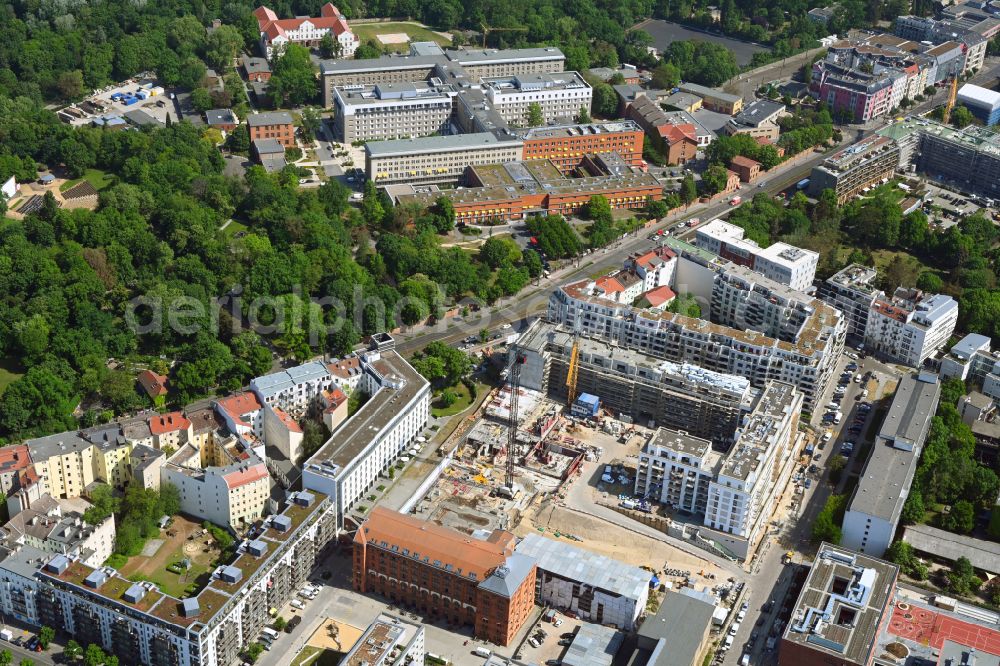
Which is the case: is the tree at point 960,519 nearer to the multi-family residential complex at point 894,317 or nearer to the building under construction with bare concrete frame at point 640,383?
the building under construction with bare concrete frame at point 640,383

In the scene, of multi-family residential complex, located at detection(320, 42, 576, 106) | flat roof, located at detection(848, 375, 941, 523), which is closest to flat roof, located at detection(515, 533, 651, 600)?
flat roof, located at detection(848, 375, 941, 523)

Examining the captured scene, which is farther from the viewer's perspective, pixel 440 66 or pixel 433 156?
pixel 440 66

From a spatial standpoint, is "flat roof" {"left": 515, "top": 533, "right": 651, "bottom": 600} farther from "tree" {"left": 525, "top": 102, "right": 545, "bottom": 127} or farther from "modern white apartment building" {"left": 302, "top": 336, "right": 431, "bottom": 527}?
"tree" {"left": 525, "top": 102, "right": 545, "bottom": 127}

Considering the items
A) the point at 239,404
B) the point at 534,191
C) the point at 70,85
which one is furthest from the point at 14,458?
the point at 70,85

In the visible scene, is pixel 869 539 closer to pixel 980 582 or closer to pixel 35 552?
pixel 980 582

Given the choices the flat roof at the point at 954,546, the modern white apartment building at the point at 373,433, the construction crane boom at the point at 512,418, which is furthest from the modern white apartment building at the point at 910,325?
the modern white apartment building at the point at 373,433

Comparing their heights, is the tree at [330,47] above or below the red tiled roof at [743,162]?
above

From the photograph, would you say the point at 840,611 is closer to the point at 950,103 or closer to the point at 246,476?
the point at 246,476
